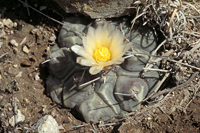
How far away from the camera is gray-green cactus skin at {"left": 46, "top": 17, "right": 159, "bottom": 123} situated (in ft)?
7.55

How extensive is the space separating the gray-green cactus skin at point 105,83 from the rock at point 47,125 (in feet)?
0.78

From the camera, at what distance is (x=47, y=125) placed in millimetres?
2266

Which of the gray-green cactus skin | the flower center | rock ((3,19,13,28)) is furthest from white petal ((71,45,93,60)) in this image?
rock ((3,19,13,28))

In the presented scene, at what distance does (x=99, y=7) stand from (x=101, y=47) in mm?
537

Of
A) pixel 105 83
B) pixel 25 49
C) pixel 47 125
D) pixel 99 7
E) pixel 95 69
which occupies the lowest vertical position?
pixel 47 125

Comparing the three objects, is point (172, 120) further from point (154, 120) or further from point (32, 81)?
point (32, 81)

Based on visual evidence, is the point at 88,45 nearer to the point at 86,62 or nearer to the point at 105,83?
the point at 86,62

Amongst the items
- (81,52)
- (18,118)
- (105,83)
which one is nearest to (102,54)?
(81,52)

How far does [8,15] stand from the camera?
2939 millimetres

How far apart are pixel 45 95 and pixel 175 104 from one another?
1.49m

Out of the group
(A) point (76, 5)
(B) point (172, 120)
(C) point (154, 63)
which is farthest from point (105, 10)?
(B) point (172, 120)

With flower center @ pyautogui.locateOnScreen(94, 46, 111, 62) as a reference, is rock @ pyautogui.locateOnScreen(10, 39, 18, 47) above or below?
above

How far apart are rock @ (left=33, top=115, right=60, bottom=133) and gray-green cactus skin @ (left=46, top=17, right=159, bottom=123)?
24cm

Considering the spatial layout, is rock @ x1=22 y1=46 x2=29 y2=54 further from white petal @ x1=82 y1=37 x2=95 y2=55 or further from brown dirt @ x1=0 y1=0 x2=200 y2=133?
white petal @ x1=82 y1=37 x2=95 y2=55
